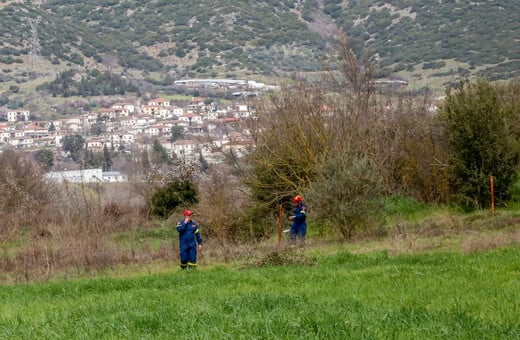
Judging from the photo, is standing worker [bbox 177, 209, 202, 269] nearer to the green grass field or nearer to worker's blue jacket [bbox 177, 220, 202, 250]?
worker's blue jacket [bbox 177, 220, 202, 250]

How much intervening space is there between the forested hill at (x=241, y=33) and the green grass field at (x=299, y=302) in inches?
3031

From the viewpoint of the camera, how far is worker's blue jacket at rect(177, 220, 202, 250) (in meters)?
19.3

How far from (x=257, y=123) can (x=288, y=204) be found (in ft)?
12.1

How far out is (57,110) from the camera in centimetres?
11069

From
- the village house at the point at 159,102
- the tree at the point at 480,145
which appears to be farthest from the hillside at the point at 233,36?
the tree at the point at 480,145

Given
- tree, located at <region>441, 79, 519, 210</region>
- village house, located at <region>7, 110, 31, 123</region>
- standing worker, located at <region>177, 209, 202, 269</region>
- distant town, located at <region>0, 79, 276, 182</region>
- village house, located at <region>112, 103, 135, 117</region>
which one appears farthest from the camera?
village house, located at <region>112, 103, 135, 117</region>

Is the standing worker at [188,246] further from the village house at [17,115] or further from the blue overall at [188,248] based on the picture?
the village house at [17,115]

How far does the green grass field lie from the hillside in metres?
75.3

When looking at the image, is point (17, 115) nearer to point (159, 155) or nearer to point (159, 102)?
point (159, 102)

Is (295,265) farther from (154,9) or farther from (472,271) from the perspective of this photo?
(154,9)

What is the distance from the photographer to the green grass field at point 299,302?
825 centimetres

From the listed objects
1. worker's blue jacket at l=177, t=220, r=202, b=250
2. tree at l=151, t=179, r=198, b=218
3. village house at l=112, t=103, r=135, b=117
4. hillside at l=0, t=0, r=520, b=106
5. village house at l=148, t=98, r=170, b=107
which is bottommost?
tree at l=151, t=179, r=198, b=218

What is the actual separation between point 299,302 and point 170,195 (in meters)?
33.6

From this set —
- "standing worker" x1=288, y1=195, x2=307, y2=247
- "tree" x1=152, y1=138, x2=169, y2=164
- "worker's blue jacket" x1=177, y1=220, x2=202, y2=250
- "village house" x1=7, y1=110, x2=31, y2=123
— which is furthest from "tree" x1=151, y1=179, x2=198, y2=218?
"village house" x1=7, y1=110, x2=31, y2=123
